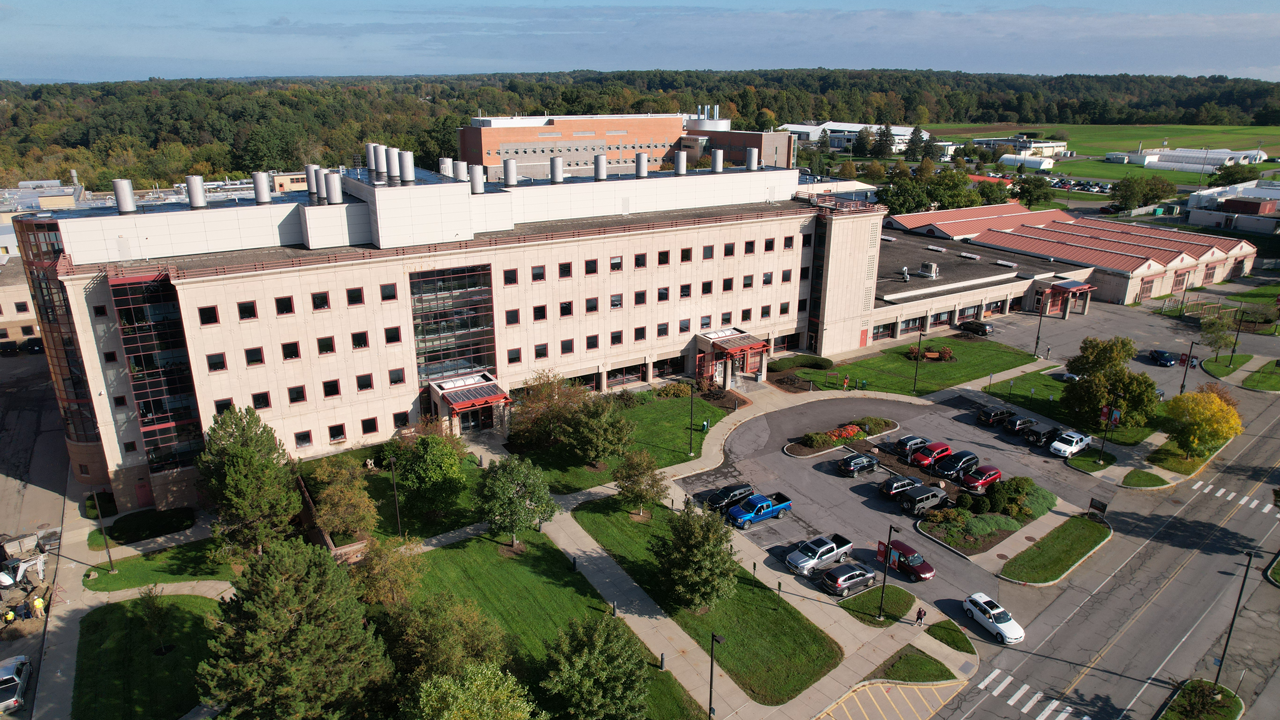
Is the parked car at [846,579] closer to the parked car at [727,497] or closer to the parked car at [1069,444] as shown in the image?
the parked car at [727,497]

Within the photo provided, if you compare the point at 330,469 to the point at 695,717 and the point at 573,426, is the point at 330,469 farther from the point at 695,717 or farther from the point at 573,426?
the point at 695,717

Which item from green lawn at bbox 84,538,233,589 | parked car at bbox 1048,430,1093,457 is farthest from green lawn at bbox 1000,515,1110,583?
green lawn at bbox 84,538,233,589

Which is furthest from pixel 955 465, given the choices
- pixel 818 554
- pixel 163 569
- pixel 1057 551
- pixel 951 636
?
pixel 163 569

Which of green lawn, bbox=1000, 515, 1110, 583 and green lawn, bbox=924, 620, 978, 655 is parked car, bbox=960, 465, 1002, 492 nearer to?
green lawn, bbox=1000, 515, 1110, 583

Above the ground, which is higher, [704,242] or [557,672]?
[704,242]

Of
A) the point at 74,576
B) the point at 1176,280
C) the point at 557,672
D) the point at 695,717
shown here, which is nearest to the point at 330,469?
the point at 74,576

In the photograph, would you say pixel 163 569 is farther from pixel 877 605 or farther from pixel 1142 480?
pixel 1142 480
